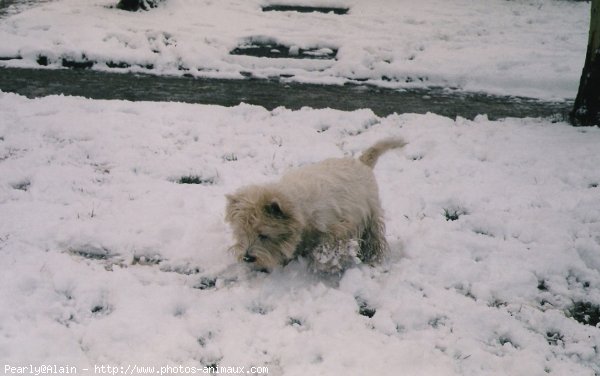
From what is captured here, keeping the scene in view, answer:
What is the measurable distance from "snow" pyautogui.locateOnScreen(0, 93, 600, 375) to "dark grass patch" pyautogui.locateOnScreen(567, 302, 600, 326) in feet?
0.15

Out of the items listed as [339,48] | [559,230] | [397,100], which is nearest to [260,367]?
[559,230]

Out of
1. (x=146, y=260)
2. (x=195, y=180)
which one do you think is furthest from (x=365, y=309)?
(x=195, y=180)

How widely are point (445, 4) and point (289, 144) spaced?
957cm

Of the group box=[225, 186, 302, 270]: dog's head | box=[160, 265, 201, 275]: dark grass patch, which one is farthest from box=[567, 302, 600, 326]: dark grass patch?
box=[160, 265, 201, 275]: dark grass patch

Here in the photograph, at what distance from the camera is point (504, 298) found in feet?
12.4

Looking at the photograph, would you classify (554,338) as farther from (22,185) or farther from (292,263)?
(22,185)

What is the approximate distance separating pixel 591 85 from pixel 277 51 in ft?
19.0

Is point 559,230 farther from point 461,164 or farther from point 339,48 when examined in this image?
point 339,48

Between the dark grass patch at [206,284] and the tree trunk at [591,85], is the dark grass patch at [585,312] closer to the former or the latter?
the dark grass patch at [206,284]

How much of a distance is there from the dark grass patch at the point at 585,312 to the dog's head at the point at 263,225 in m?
2.11

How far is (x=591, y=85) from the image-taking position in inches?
266

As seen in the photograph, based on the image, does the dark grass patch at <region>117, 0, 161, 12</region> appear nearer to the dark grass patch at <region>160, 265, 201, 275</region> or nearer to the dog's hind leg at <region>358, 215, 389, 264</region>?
the dark grass patch at <region>160, 265, 201, 275</region>

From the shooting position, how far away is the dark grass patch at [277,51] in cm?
999

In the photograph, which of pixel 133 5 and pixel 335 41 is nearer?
pixel 335 41
